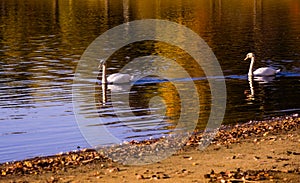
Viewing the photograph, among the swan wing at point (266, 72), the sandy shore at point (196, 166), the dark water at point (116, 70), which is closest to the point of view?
the sandy shore at point (196, 166)

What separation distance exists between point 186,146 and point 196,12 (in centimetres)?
6408

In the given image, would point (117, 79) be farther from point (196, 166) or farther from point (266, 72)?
point (196, 166)

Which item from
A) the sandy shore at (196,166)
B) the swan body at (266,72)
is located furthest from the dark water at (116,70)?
the sandy shore at (196,166)

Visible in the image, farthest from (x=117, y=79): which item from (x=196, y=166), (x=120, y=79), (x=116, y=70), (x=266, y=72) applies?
(x=196, y=166)

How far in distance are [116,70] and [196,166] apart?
821 inches

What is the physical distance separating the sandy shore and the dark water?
2950mm

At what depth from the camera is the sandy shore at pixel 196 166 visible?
39.5 feet

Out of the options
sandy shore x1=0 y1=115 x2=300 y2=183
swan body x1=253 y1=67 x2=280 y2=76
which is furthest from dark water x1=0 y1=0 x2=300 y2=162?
sandy shore x1=0 y1=115 x2=300 y2=183

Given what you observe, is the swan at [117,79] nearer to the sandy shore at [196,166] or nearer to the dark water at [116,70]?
the dark water at [116,70]

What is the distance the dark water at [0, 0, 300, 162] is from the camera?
65.7 feet

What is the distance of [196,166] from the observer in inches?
513

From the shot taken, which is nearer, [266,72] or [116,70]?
[266,72]

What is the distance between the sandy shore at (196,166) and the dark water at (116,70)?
295cm

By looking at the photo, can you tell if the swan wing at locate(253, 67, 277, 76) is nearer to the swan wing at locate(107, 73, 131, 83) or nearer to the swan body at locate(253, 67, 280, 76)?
the swan body at locate(253, 67, 280, 76)
